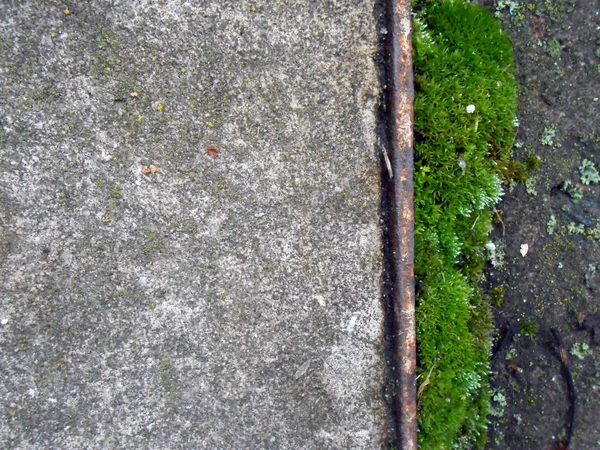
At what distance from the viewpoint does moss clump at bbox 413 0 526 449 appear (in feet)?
7.25

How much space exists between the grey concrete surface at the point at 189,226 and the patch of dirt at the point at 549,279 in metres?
0.89

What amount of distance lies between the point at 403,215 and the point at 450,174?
37 centimetres

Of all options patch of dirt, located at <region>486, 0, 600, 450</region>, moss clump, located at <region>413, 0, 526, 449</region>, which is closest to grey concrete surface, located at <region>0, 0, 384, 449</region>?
moss clump, located at <region>413, 0, 526, 449</region>

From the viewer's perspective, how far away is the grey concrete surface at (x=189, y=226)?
1.96 meters

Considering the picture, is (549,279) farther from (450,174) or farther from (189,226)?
(189,226)

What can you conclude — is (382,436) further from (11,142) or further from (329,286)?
(11,142)

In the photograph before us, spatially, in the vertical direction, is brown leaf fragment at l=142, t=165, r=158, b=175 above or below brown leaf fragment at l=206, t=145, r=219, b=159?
below

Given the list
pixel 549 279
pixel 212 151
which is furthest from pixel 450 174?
pixel 212 151

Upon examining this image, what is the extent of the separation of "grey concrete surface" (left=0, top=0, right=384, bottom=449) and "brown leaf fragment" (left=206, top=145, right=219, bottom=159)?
0.06 ft

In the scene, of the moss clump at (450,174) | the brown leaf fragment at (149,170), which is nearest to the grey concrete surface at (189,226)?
the brown leaf fragment at (149,170)

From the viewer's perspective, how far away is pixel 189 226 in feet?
6.79

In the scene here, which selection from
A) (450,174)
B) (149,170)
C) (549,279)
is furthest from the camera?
(549,279)

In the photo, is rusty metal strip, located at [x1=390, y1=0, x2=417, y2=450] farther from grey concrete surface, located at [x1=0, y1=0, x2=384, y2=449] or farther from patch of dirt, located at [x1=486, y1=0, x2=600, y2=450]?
patch of dirt, located at [x1=486, y1=0, x2=600, y2=450]

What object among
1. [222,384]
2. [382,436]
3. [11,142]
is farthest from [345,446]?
[11,142]
